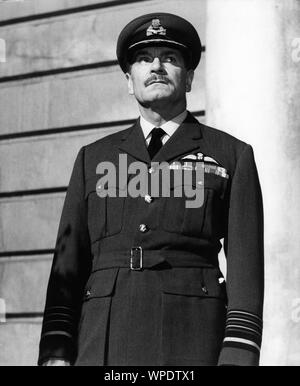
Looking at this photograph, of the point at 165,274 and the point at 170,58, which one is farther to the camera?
the point at 170,58

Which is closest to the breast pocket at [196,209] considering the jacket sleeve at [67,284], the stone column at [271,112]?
the jacket sleeve at [67,284]

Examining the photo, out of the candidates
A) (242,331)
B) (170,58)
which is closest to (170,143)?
(170,58)

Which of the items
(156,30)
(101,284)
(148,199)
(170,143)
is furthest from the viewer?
(156,30)

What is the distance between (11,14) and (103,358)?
18.7 ft

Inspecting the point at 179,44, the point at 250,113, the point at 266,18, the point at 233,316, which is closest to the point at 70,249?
the point at 233,316

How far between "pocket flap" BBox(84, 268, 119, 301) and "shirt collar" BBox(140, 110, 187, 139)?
2.68ft

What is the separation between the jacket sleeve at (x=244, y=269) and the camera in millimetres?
4625

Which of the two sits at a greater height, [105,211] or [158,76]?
[158,76]

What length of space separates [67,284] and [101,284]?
0.23 meters

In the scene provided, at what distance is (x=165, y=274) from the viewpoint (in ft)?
15.6

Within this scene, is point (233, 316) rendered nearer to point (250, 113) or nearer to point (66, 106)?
point (250, 113)

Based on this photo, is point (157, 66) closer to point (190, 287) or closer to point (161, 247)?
point (161, 247)

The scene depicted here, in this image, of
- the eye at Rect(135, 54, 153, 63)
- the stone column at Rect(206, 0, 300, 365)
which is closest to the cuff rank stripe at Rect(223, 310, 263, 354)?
the eye at Rect(135, 54, 153, 63)

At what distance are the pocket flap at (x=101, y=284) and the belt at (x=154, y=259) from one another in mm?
40
